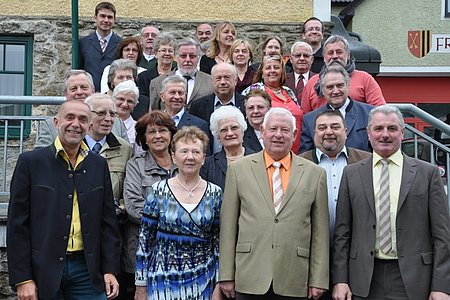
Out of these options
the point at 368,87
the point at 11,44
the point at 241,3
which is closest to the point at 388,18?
the point at 241,3

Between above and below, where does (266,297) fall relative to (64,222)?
below

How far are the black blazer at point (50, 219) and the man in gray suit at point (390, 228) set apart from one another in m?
1.50

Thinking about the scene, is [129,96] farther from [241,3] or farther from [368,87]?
[241,3]

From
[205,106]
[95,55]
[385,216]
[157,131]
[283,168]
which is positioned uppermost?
[95,55]

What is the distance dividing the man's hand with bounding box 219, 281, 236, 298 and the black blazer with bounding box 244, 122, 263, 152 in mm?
1388

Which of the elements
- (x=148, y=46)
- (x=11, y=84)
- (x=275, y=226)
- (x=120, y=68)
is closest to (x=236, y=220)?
(x=275, y=226)

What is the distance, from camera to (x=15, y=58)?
11133mm

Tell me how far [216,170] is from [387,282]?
4.58ft

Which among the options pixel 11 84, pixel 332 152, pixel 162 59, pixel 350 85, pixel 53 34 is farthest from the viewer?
pixel 11 84

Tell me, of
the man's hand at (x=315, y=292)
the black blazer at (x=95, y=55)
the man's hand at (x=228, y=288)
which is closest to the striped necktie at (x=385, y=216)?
the man's hand at (x=315, y=292)

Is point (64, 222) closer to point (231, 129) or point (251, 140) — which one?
point (231, 129)

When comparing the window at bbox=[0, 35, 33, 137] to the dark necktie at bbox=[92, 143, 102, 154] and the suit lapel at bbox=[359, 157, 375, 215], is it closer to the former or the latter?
the dark necktie at bbox=[92, 143, 102, 154]

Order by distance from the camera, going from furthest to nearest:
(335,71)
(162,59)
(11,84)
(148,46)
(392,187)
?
1. (11,84)
2. (148,46)
3. (162,59)
4. (335,71)
5. (392,187)

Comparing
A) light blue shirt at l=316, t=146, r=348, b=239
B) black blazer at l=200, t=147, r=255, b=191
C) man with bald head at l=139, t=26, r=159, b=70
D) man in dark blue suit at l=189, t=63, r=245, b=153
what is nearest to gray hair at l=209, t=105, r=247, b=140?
black blazer at l=200, t=147, r=255, b=191
